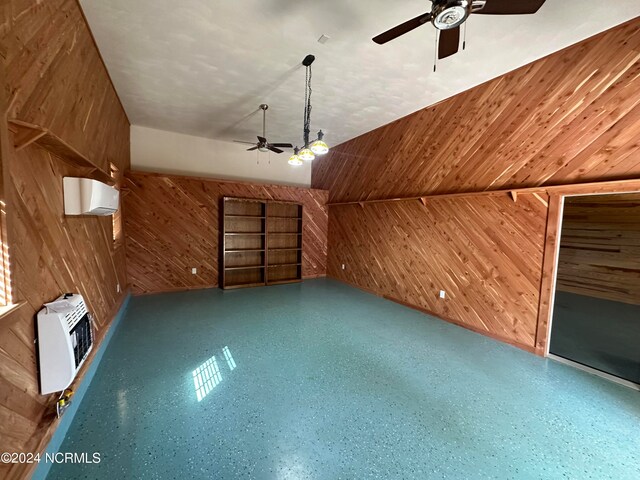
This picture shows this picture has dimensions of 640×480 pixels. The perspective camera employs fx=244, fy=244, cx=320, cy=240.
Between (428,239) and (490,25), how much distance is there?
2841 millimetres

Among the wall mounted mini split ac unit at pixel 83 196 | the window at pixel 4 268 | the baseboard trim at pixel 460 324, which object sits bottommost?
the baseboard trim at pixel 460 324

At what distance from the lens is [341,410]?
2.06 m

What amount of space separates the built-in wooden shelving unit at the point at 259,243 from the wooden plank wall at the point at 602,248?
6.37 metres

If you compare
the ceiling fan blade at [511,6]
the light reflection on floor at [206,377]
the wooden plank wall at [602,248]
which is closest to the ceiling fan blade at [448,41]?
the ceiling fan blade at [511,6]

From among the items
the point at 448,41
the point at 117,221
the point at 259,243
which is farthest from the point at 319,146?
the point at 117,221

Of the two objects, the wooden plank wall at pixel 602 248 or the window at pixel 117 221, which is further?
the wooden plank wall at pixel 602 248

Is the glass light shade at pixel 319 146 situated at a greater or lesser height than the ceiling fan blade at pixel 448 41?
lesser

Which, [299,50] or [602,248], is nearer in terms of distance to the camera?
[299,50]

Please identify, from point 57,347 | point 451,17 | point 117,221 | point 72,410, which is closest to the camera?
point 57,347

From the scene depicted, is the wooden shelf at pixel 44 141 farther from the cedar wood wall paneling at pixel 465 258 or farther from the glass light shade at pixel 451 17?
the cedar wood wall paneling at pixel 465 258

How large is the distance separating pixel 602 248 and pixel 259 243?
301 inches

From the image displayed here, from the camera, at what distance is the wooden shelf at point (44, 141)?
133 centimetres

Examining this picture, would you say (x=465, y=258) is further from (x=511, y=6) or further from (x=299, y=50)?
(x=299, y=50)

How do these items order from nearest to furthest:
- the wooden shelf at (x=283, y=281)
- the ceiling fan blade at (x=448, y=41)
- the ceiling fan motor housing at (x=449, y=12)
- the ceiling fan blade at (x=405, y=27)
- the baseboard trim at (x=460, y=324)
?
the ceiling fan motor housing at (x=449, y=12)
the ceiling fan blade at (x=405, y=27)
the ceiling fan blade at (x=448, y=41)
the baseboard trim at (x=460, y=324)
the wooden shelf at (x=283, y=281)
